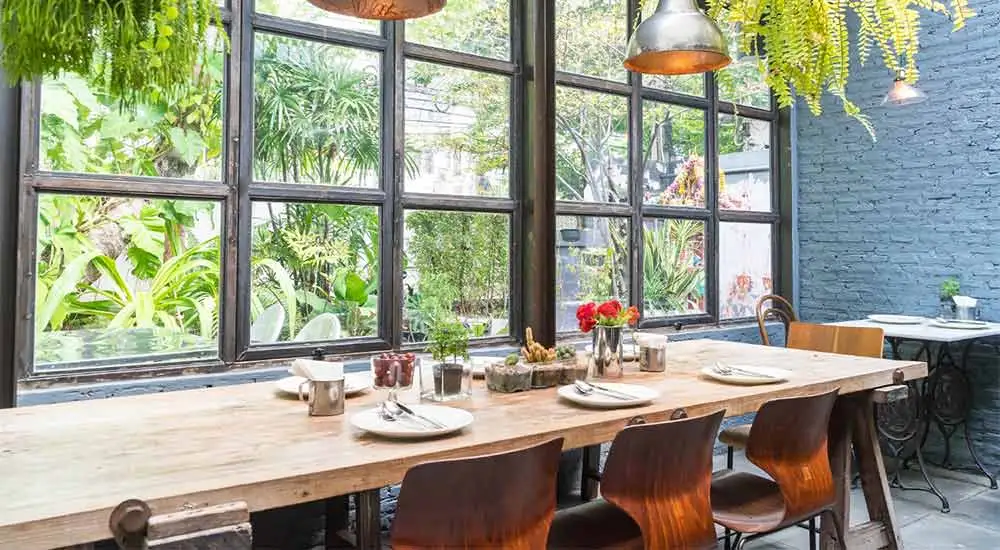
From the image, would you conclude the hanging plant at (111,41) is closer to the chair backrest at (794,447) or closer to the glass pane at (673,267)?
the chair backrest at (794,447)

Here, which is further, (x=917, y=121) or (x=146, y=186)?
(x=917, y=121)

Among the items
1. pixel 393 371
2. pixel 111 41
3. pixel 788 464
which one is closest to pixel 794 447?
pixel 788 464

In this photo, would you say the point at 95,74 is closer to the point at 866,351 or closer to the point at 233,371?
the point at 233,371

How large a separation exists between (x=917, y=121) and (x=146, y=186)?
4185mm

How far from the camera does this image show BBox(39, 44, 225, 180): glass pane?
2.44m

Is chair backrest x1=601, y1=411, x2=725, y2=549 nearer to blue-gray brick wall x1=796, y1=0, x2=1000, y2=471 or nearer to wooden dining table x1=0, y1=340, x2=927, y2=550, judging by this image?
wooden dining table x1=0, y1=340, x2=927, y2=550

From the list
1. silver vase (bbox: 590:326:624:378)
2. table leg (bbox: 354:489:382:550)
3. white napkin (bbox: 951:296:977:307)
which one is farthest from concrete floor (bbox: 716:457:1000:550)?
table leg (bbox: 354:489:382:550)

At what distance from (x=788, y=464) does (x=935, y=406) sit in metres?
2.64

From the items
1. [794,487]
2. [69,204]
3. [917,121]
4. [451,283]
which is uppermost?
[917,121]

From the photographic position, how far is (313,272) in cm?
298

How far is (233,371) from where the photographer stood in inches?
107

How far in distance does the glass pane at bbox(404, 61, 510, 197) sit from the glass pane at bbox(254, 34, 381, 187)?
0.19 metres

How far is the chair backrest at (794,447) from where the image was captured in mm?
1886

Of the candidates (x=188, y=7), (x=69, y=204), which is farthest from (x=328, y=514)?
(x=188, y=7)
